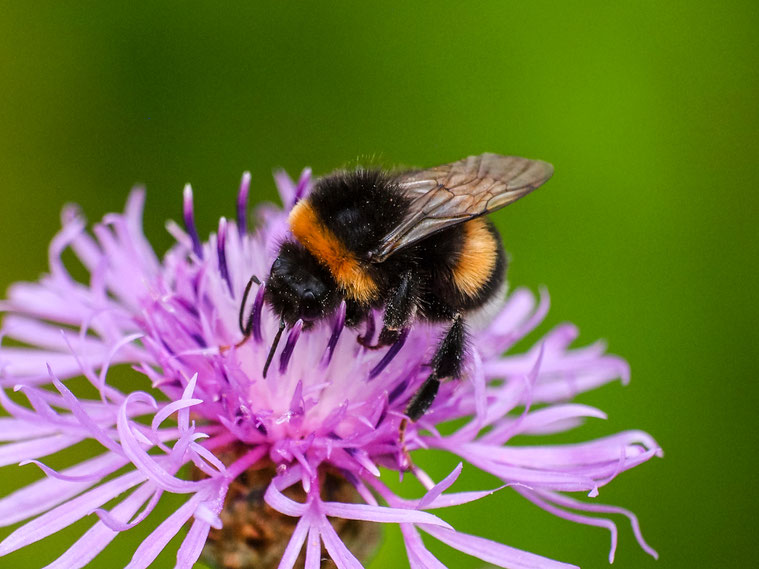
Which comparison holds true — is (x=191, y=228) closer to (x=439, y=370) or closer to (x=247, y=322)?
(x=247, y=322)

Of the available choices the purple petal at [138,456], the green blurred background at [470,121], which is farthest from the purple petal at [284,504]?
the green blurred background at [470,121]

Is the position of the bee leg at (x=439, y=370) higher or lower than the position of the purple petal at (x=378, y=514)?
higher

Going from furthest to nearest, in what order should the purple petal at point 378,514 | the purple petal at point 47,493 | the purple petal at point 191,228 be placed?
the purple petal at point 191,228 → the purple petal at point 47,493 → the purple petal at point 378,514

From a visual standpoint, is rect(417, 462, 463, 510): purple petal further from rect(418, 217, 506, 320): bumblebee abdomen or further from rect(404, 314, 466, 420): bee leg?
rect(418, 217, 506, 320): bumblebee abdomen

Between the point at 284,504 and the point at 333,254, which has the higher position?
the point at 333,254

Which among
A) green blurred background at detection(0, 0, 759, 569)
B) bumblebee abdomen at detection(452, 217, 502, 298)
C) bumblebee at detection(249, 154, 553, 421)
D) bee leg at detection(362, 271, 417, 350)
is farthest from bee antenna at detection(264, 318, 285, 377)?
green blurred background at detection(0, 0, 759, 569)

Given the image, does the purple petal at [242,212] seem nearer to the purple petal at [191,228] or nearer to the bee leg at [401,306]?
the purple petal at [191,228]

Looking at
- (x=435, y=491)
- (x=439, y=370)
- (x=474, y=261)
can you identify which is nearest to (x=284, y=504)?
(x=435, y=491)

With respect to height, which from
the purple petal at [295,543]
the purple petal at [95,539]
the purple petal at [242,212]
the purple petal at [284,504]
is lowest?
the purple petal at [295,543]
